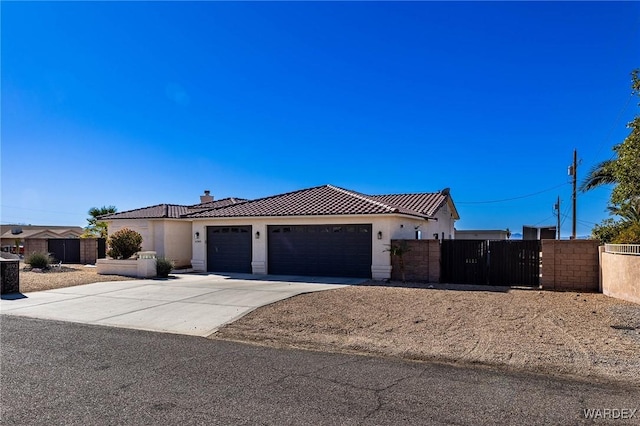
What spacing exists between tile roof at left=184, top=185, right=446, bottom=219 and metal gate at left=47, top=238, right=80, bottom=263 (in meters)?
10.7

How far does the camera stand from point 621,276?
12.9 meters

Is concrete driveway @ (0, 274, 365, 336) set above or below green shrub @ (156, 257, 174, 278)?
below

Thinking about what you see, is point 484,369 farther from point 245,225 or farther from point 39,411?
point 245,225

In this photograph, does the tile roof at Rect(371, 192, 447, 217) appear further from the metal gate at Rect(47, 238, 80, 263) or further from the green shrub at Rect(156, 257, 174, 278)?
the metal gate at Rect(47, 238, 80, 263)

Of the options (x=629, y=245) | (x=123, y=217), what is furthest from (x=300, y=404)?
(x=123, y=217)

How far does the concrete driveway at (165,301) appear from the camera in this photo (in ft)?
33.0

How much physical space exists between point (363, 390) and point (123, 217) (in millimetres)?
23182


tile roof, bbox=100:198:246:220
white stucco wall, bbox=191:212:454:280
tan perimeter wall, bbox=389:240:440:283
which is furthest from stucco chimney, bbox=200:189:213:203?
tan perimeter wall, bbox=389:240:440:283

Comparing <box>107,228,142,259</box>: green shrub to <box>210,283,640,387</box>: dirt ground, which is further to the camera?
<box>107,228,142,259</box>: green shrub

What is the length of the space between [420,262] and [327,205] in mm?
4929

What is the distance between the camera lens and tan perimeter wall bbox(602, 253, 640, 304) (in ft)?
39.3

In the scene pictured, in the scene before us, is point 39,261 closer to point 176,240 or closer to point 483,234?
point 176,240

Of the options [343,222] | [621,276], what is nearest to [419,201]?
[343,222]

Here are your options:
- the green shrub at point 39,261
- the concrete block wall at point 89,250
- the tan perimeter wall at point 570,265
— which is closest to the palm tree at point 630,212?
the tan perimeter wall at point 570,265
